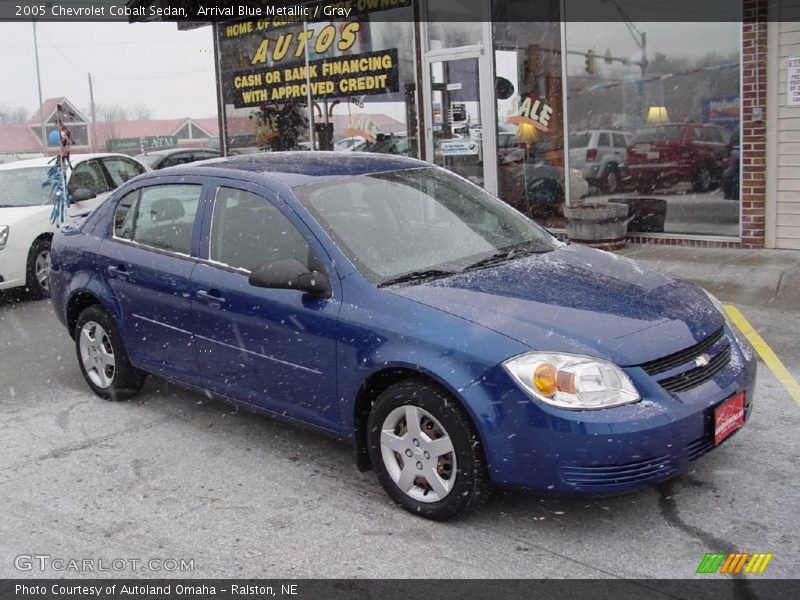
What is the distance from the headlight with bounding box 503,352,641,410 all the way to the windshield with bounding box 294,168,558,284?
0.93 meters

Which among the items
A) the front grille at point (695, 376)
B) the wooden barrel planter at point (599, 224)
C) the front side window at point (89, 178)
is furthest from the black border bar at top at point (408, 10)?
the front grille at point (695, 376)

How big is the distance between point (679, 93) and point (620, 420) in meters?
7.62

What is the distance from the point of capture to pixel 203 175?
5246mm

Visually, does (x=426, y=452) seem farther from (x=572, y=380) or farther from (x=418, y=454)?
(x=572, y=380)

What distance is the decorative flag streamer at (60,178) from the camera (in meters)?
9.86

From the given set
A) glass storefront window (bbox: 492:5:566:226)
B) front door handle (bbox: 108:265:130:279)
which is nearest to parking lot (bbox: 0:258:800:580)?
front door handle (bbox: 108:265:130:279)

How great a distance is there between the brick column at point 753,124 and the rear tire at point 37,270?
24.7ft

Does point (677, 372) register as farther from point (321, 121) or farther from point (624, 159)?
point (321, 121)

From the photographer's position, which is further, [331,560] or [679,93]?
[679,93]

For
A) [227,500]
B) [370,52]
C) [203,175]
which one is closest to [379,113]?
[370,52]

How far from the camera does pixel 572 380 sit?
361 centimetres

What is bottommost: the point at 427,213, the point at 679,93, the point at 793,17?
the point at 427,213

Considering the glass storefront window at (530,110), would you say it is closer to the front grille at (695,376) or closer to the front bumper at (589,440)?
the front grille at (695,376)

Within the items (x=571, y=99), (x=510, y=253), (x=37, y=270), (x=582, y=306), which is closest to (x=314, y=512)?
(x=582, y=306)
